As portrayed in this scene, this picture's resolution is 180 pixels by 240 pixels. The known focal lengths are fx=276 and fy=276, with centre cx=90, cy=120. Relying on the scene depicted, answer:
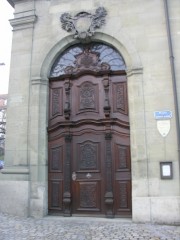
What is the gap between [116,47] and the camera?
7.87 meters

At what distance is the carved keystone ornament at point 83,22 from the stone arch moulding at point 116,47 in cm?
22

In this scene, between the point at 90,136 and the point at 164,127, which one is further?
the point at 90,136

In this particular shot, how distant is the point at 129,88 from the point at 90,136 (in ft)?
5.60

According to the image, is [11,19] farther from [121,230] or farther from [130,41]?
[121,230]

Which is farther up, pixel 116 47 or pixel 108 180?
pixel 116 47

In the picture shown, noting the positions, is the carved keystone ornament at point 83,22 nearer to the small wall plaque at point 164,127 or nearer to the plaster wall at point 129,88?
the plaster wall at point 129,88

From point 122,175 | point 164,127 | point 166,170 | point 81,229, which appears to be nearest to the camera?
point 81,229

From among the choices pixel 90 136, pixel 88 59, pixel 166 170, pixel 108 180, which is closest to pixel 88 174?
pixel 108 180

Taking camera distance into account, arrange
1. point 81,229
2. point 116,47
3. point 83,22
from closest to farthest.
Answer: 1. point 81,229
2. point 116,47
3. point 83,22

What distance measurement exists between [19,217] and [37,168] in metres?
1.36

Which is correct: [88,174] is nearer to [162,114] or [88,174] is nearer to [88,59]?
[162,114]

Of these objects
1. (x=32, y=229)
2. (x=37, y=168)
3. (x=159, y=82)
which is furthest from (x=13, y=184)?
(x=159, y=82)

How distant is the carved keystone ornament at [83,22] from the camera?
26.2 ft

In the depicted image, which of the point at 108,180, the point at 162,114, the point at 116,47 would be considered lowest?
the point at 108,180
